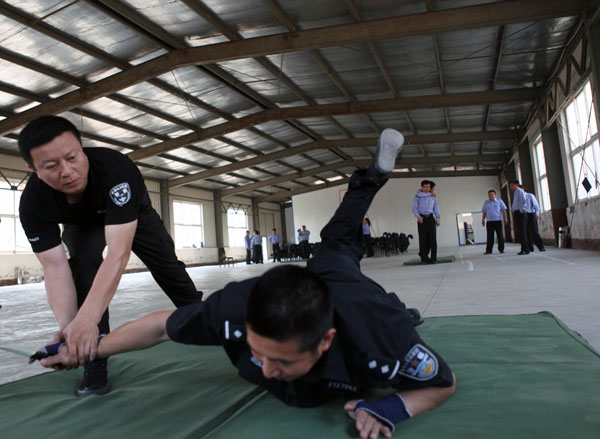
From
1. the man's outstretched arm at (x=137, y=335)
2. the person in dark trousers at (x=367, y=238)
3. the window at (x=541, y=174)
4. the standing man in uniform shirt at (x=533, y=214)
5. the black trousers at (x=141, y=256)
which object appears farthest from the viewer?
the person in dark trousers at (x=367, y=238)

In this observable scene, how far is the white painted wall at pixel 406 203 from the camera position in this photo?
22281 millimetres

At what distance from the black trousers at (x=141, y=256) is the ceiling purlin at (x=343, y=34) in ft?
21.8

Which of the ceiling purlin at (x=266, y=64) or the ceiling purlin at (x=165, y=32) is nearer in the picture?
the ceiling purlin at (x=165, y=32)

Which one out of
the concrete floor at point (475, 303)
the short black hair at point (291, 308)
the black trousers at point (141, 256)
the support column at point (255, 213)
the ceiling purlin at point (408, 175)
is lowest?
the concrete floor at point (475, 303)

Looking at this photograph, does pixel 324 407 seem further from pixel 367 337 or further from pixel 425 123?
pixel 425 123

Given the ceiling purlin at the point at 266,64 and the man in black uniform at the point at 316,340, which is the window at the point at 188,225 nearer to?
the ceiling purlin at the point at 266,64

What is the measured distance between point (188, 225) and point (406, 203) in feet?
36.7

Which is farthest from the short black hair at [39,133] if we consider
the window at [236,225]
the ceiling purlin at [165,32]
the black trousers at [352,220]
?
the window at [236,225]

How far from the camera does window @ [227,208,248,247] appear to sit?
2489 cm

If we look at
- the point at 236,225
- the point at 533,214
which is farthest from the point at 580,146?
the point at 236,225

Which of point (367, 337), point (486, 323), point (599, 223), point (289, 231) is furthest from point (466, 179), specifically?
point (367, 337)

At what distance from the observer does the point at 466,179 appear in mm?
22406

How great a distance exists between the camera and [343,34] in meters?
7.82

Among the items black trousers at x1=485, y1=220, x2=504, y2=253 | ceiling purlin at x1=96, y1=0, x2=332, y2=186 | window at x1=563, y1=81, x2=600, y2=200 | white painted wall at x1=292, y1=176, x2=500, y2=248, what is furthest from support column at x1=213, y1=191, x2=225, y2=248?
window at x1=563, y1=81, x2=600, y2=200
